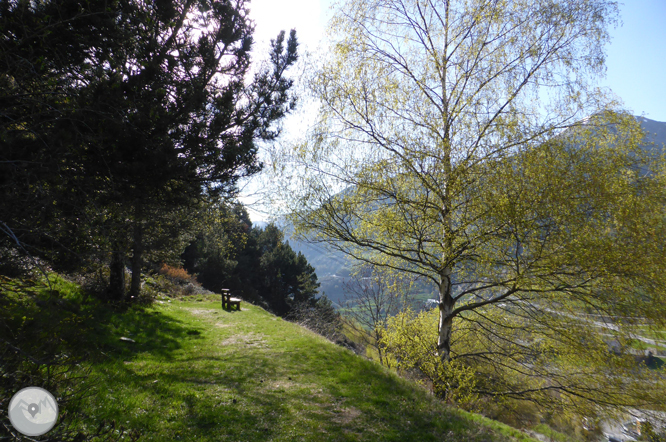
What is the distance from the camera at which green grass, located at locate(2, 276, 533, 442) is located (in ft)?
13.1

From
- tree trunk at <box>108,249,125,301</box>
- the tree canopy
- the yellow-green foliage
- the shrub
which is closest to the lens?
the tree canopy

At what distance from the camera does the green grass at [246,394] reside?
3.99 m

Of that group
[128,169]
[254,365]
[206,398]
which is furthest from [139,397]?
[128,169]

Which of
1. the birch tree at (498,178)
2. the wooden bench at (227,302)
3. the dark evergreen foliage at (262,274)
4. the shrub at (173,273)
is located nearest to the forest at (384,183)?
the birch tree at (498,178)

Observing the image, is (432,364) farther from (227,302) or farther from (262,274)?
(262,274)

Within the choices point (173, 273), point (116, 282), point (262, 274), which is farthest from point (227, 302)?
point (262, 274)

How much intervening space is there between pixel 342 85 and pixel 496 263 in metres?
5.35

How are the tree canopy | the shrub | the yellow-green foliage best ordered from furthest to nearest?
1. the shrub
2. the yellow-green foliage
3. the tree canopy

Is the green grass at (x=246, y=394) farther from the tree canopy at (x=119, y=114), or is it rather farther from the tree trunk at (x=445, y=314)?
the tree canopy at (x=119, y=114)

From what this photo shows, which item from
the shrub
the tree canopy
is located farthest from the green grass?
the shrub

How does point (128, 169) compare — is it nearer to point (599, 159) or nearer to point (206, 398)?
point (206, 398)

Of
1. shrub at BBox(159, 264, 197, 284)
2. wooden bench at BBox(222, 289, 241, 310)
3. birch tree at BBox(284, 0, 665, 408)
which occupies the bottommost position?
wooden bench at BBox(222, 289, 241, 310)

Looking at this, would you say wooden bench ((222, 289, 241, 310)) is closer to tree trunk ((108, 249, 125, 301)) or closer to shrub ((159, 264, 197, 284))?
tree trunk ((108, 249, 125, 301))

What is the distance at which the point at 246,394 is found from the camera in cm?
522
